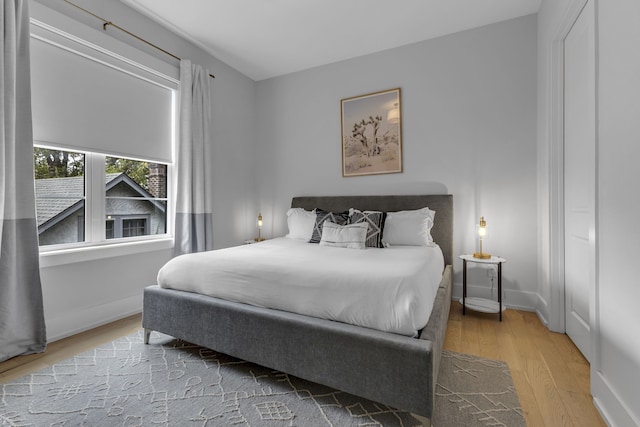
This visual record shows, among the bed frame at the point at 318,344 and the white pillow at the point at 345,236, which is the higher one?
the white pillow at the point at 345,236

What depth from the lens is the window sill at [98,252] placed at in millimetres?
2145

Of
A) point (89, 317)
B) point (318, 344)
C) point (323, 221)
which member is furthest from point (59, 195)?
point (318, 344)

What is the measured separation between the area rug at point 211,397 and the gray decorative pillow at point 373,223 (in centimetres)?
107

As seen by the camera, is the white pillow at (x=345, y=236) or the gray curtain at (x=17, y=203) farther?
the white pillow at (x=345, y=236)

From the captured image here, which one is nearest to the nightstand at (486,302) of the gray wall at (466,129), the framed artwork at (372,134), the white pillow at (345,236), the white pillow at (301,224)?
the gray wall at (466,129)

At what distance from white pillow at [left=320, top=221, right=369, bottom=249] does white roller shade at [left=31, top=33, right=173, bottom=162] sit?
1.87 meters

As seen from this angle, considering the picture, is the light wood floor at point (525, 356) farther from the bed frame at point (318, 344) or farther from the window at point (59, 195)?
the window at point (59, 195)

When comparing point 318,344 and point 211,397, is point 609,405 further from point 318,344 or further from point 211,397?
point 211,397

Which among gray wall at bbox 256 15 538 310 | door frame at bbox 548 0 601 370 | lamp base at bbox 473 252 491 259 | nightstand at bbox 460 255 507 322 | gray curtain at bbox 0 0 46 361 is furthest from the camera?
gray wall at bbox 256 15 538 310

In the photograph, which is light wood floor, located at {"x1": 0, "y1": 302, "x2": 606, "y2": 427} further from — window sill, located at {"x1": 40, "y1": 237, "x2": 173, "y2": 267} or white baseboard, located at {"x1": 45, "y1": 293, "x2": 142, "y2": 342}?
window sill, located at {"x1": 40, "y1": 237, "x2": 173, "y2": 267}

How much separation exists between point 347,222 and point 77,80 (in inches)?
100

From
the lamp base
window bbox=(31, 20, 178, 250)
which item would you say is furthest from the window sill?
the lamp base

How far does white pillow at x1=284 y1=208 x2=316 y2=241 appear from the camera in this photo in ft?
10.6

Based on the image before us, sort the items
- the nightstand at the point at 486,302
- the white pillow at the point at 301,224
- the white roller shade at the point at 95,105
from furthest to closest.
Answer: the white pillow at the point at 301,224, the nightstand at the point at 486,302, the white roller shade at the point at 95,105
